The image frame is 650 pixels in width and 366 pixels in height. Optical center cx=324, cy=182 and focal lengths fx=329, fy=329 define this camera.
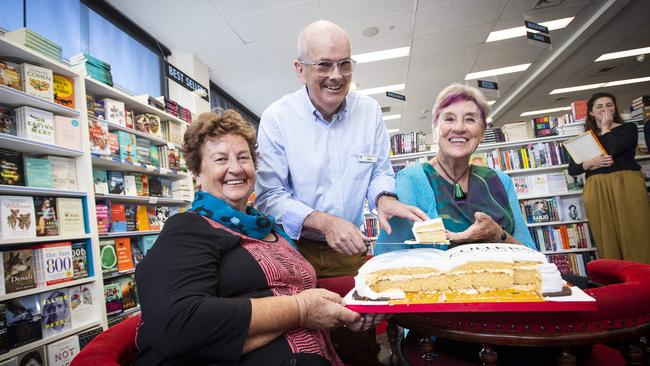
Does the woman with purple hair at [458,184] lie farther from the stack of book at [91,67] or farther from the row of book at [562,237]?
the row of book at [562,237]

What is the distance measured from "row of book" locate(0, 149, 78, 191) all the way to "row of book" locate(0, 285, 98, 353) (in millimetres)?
852

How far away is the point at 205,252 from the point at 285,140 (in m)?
0.87

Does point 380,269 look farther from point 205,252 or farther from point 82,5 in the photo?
point 82,5

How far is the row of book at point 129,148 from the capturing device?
3.13 meters

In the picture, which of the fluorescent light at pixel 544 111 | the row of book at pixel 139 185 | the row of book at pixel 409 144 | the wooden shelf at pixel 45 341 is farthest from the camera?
the fluorescent light at pixel 544 111

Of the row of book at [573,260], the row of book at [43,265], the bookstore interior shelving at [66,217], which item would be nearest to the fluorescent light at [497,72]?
the row of book at [573,260]

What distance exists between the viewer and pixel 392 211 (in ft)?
4.69

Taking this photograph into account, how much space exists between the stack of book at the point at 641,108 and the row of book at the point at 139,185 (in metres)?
6.05

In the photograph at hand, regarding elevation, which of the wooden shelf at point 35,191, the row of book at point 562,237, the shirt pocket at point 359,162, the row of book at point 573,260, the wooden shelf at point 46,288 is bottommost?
the row of book at point 573,260

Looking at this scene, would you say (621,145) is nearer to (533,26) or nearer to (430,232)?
(533,26)

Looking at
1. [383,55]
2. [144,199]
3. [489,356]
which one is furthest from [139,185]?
[383,55]

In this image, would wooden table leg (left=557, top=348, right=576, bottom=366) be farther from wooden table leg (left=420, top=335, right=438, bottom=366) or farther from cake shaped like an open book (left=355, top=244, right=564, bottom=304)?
wooden table leg (left=420, top=335, right=438, bottom=366)

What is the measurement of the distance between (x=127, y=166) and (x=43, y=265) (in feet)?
4.24

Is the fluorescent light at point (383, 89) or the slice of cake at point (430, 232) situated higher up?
the fluorescent light at point (383, 89)
